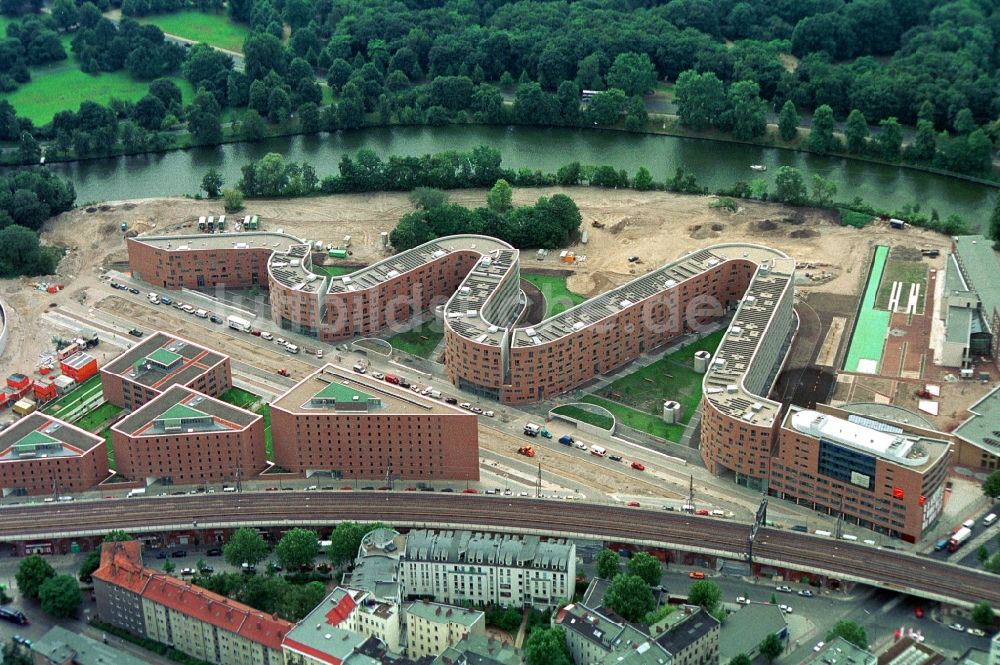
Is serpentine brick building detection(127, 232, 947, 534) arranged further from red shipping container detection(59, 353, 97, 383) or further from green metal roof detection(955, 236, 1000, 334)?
green metal roof detection(955, 236, 1000, 334)

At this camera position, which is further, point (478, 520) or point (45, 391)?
point (45, 391)

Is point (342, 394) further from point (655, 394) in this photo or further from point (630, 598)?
point (630, 598)

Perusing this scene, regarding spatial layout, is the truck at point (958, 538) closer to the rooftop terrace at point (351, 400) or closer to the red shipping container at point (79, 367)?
the rooftop terrace at point (351, 400)

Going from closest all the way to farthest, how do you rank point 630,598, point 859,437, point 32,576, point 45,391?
point 630,598 → point 32,576 → point 859,437 → point 45,391

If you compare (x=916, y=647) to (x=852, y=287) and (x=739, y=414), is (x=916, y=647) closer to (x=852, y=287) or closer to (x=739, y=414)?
(x=739, y=414)

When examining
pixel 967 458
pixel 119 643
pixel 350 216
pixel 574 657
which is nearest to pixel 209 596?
pixel 119 643

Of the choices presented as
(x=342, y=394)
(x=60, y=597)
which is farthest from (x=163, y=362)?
(x=60, y=597)
